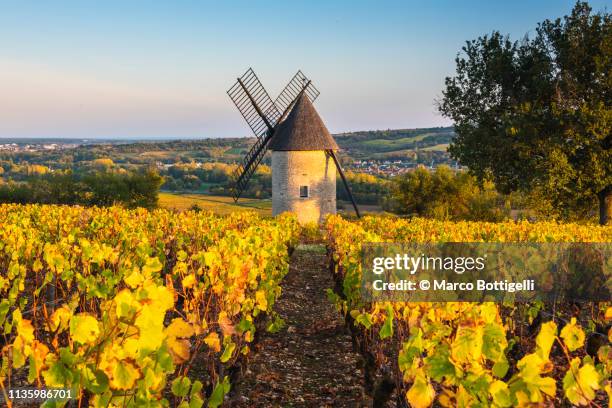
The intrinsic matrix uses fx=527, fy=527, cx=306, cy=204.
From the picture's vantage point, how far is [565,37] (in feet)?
73.5

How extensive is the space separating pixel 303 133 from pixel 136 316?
898 inches

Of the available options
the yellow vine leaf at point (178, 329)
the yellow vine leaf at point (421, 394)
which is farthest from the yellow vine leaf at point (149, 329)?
the yellow vine leaf at point (421, 394)

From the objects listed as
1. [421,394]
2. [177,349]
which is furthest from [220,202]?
[421,394]

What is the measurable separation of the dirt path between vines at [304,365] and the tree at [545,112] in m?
14.7

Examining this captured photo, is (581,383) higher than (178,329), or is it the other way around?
(178,329)

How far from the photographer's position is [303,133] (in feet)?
81.5

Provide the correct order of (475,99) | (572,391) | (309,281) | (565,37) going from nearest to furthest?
(572,391) → (309,281) → (565,37) → (475,99)

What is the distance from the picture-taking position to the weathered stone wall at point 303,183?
24391 mm

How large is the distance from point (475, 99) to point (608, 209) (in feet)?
24.8

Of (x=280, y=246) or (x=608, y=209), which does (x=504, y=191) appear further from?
Result: (x=280, y=246)

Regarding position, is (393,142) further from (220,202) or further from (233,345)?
(233,345)

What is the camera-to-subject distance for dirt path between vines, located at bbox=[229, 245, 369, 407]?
5621 millimetres

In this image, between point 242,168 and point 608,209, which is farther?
point 242,168

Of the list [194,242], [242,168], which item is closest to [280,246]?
[194,242]
